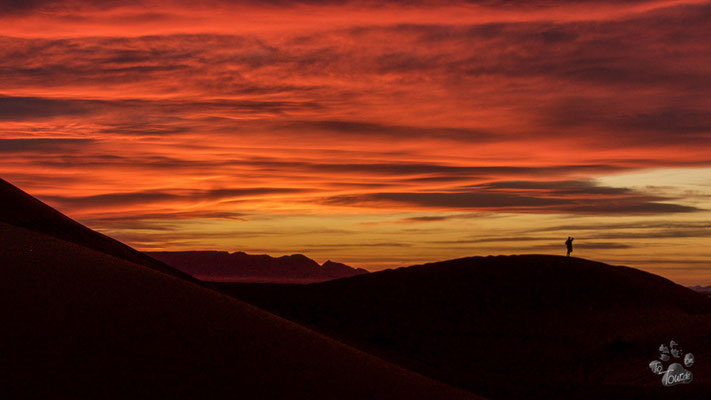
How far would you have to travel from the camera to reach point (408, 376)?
13.3 meters

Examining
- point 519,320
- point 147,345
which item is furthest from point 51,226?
point 519,320

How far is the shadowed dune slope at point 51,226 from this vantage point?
25.0 metres

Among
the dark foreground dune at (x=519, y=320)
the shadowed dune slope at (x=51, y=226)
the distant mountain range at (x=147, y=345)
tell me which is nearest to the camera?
the distant mountain range at (x=147, y=345)

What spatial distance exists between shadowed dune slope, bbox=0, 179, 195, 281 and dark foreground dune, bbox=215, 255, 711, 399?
5.37 m

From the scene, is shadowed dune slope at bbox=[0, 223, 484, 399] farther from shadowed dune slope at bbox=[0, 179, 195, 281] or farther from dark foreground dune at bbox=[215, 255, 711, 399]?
shadowed dune slope at bbox=[0, 179, 195, 281]

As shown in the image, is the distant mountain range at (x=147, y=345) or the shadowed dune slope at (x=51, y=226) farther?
the shadowed dune slope at (x=51, y=226)

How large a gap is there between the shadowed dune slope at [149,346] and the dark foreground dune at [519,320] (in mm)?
5994

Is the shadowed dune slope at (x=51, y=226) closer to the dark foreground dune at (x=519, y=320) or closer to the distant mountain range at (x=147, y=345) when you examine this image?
the dark foreground dune at (x=519, y=320)

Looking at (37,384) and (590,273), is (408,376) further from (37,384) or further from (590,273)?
(590,273)

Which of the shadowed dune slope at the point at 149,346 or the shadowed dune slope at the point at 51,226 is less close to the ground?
the shadowed dune slope at the point at 51,226

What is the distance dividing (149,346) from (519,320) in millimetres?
28286

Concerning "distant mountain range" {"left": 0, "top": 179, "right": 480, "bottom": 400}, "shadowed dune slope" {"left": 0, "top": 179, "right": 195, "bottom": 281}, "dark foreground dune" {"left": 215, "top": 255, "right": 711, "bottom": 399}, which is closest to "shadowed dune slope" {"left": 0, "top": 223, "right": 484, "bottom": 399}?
A: "distant mountain range" {"left": 0, "top": 179, "right": 480, "bottom": 400}

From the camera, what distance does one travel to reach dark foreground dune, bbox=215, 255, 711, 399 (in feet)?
72.4

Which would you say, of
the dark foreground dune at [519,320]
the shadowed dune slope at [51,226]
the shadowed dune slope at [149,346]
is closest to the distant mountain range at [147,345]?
the shadowed dune slope at [149,346]
